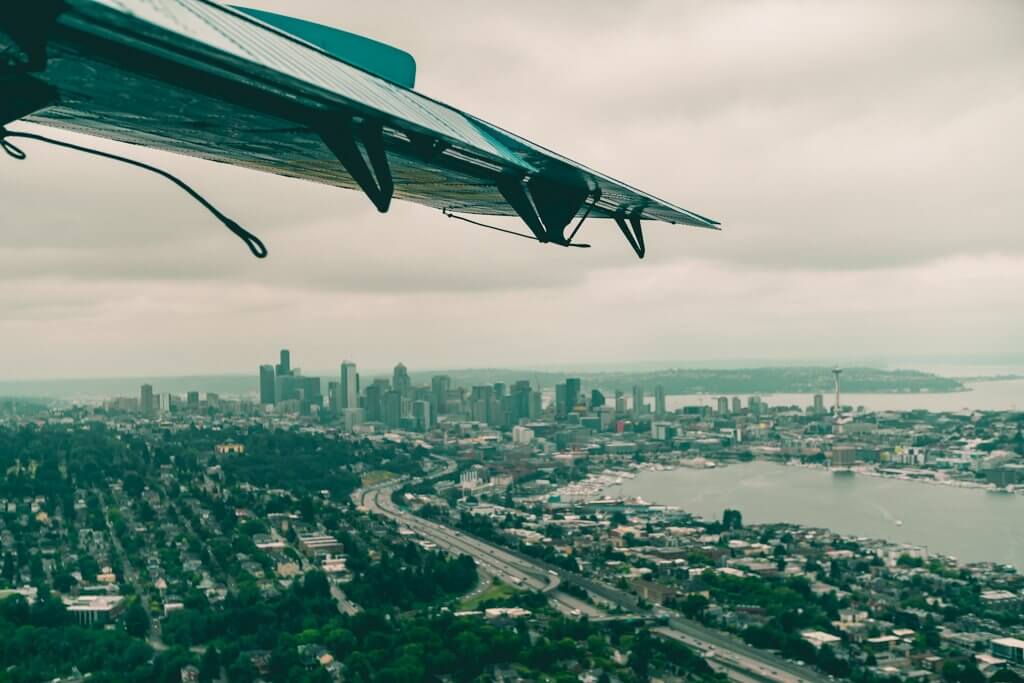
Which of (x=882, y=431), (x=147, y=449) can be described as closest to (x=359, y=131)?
(x=147, y=449)

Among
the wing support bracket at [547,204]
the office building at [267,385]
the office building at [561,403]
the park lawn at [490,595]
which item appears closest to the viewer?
the wing support bracket at [547,204]

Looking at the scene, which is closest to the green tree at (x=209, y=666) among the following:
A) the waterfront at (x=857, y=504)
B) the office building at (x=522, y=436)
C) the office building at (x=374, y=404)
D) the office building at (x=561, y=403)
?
the waterfront at (x=857, y=504)

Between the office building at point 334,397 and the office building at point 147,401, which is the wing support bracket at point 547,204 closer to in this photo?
the office building at point 147,401

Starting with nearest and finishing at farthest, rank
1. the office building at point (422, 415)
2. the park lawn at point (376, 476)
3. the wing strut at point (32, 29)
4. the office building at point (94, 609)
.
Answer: the wing strut at point (32, 29), the office building at point (94, 609), the park lawn at point (376, 476), the office building at point (422, 415)

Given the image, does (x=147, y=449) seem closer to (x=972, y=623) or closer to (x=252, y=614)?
(x=252, y=614)

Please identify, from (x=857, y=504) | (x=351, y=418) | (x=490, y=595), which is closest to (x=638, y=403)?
(x=351, y=418)

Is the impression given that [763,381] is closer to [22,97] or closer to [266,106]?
[266,106]

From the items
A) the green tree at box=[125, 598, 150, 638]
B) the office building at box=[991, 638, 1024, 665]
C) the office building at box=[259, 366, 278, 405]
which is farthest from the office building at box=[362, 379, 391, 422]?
the office building at box=[991, 638, 1024, 665]
